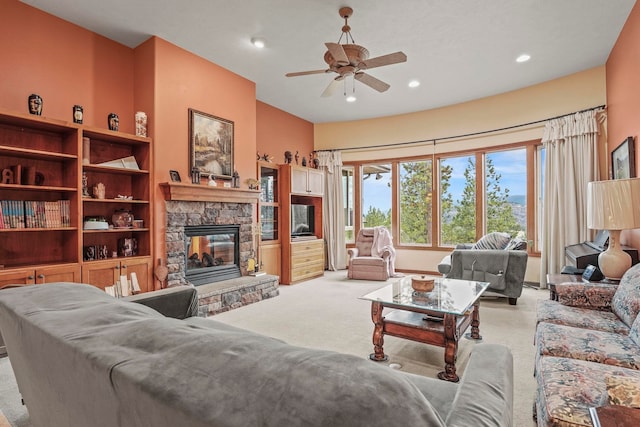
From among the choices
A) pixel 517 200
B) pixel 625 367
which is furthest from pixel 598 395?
pixel 517 200

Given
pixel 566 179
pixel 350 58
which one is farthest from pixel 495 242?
pixel 350 58

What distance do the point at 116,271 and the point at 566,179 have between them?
617 cm

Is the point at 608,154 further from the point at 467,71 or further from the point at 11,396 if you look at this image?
the point at 11,396

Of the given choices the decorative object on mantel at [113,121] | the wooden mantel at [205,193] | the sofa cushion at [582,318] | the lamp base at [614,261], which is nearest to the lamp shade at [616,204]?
the lamp base at [614,261]

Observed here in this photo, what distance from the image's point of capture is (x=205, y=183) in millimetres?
4422

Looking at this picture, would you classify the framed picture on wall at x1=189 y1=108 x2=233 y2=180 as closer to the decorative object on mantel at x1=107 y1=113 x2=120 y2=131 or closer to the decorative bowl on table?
the decorative object on mantel at x1=107 y1=113 x2=120 y2=131

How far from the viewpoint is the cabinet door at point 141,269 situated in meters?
3.59

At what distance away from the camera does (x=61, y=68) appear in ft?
11.4

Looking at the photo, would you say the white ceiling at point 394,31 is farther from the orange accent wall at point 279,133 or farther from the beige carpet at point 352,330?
the beige carpet at point 352,330

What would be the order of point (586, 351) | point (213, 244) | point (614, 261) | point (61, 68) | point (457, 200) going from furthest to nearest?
point (457, 200) < point (213, 244) < point (61, 68) < point (614, 261) < point (586, 351)

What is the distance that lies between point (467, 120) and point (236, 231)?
15.2 ft

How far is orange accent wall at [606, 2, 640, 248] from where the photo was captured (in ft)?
10.6

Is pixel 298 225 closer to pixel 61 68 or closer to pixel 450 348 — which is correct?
pixel 61 68

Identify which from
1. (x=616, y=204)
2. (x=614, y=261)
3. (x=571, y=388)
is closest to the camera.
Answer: (x=571, y=388)
